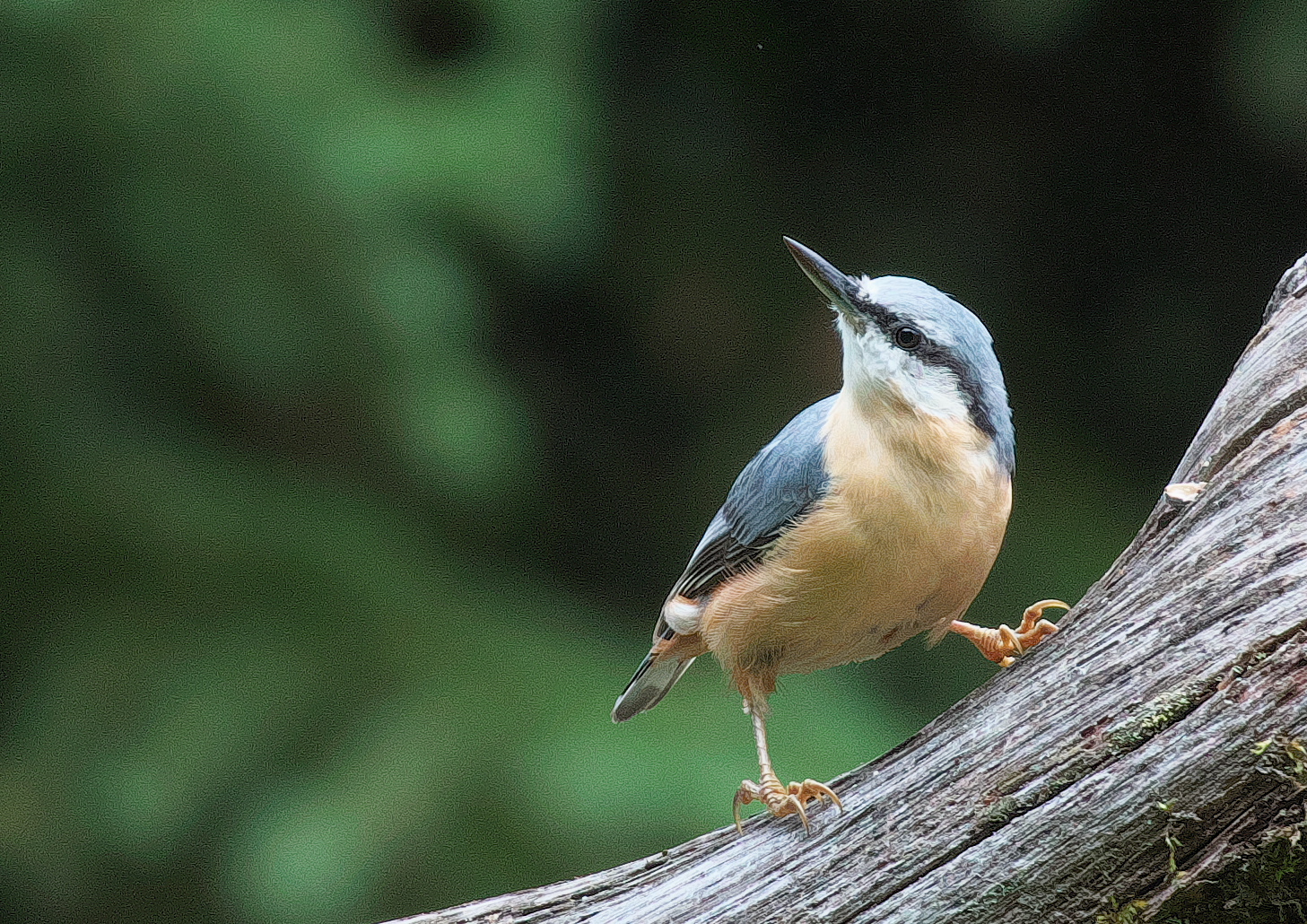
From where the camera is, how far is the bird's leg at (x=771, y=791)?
7.18ft

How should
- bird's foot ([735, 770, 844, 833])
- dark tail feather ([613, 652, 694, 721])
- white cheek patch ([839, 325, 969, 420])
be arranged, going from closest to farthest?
bird's foot ([735, 770, 844, 833])
white cheek patch ([839, 325, 969, 420])
dark tail feather ([613, 652, 694, 721])

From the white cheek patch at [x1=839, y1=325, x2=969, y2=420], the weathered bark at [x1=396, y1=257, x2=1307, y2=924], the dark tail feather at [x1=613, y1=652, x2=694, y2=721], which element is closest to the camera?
the weathered bark at [x1=396, y1=257, x2=1307, y2=924]

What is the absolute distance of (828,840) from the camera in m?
2.14

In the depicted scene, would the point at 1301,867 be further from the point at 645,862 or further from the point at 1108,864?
the point at 645,862

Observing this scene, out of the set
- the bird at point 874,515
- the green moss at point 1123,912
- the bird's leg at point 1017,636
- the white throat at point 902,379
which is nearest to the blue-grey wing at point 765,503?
the bird at point 874,515

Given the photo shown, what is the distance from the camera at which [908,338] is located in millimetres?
2395

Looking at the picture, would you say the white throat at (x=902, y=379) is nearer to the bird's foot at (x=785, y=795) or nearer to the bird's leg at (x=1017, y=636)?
the bird's leg at (x=1017, y=636)

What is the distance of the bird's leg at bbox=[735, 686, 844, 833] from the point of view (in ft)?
7.18

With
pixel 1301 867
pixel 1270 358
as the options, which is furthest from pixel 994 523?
pixel 1301 867

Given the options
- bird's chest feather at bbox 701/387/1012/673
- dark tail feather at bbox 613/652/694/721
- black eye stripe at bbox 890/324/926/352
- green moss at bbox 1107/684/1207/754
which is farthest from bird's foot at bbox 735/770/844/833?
black eye stripe at bbox 890/324/926/352

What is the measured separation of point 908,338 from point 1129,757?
88 cm

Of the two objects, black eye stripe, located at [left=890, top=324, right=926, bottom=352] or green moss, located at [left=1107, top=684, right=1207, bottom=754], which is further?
black eye stripe, located at [left=890, top=324, right=926, bottom=352]

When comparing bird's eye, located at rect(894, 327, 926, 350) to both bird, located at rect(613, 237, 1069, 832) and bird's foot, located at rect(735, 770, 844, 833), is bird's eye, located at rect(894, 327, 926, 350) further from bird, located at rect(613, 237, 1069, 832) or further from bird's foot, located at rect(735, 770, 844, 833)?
bird's foot, located at rect(735, 770, 844, 833)

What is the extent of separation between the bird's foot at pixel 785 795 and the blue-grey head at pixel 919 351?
684 millimetres
